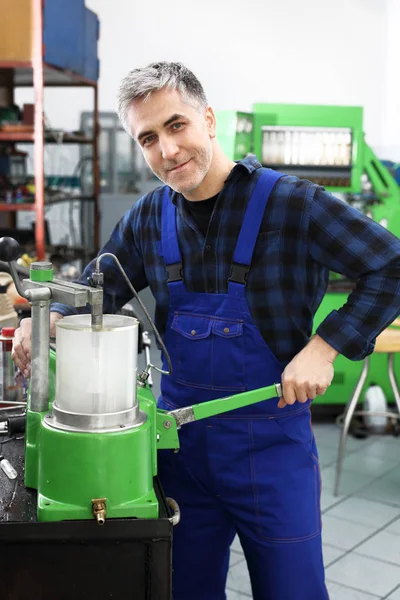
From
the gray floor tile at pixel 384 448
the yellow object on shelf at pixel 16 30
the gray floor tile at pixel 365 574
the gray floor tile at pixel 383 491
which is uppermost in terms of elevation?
the yellow object on shelf at pixel 16 30

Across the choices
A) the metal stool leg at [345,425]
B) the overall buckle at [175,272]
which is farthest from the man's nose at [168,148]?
the metal stool leg at [345,425]

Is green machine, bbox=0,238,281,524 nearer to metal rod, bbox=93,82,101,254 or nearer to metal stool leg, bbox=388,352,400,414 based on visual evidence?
metal stool leg, bbox=388,352,400,414

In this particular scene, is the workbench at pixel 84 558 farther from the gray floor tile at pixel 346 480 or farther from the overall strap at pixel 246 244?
the gray floor tile at pixel 346 480

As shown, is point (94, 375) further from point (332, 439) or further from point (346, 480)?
point (332, 439)

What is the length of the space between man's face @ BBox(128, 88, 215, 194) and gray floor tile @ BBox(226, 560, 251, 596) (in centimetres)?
163

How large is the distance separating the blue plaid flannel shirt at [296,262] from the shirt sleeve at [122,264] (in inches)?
3.8

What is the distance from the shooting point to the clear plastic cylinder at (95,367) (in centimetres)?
119

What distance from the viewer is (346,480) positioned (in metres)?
3.77

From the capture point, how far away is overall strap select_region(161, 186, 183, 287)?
68.2 inches

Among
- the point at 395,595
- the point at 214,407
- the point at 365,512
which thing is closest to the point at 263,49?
the point at 365,512

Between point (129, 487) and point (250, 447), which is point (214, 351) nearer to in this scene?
point (250, 447)

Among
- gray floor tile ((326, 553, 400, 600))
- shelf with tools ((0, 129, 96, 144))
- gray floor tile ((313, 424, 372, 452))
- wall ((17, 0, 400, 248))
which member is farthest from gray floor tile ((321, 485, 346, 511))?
wall ((17, 0, 400, 248))

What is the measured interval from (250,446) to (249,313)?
0.29 metres

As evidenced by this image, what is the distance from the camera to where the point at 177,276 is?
5.69ft
